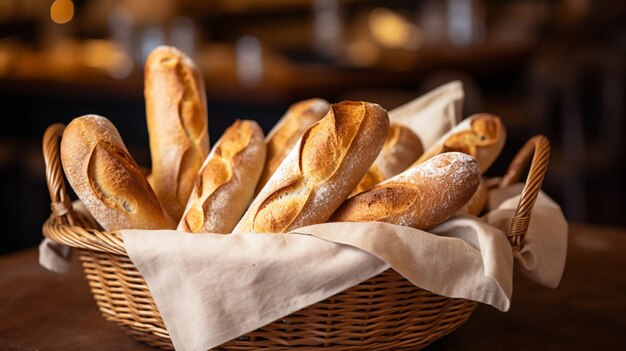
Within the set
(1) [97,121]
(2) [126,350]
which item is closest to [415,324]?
(2) [126,350]

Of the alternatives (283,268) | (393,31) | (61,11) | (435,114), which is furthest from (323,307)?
(61,11)

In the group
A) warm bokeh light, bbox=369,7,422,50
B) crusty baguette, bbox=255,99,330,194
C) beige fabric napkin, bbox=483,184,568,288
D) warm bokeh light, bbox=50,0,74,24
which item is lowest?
warm bokeh light, bbox=369,7,422,50

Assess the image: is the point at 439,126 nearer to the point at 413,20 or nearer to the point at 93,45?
the point at 93,45

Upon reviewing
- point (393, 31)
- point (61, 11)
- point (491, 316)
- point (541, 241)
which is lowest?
point (393, 31)

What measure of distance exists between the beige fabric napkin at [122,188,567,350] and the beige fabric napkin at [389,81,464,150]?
1.67ft

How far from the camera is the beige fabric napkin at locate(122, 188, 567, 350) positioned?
0.91 meters

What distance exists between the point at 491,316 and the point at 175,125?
0.55 meters

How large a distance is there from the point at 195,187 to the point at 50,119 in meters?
3.47

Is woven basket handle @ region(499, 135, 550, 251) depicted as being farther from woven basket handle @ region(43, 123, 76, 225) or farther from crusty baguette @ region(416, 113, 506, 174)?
woven basket handle @ region(43, 123, 76, 225)

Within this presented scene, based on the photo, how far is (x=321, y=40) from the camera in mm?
6426

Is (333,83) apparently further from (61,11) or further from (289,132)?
(61,11)

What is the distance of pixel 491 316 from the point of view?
117 centimetres

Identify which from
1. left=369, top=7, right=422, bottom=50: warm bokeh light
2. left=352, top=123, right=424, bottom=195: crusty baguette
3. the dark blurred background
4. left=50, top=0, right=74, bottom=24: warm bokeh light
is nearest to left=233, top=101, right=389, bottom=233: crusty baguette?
left=352, top=123, right=424, bottom=195: crusty baguette

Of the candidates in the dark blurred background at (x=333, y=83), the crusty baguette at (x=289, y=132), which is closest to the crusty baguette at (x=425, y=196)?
the crusty baguette at (x=289, y=132)
